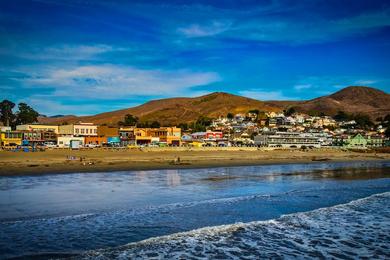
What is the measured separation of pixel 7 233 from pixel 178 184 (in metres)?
12.6

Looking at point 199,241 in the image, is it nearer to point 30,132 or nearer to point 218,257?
point 218,257

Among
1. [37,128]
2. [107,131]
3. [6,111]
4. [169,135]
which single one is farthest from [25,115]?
[169,135]

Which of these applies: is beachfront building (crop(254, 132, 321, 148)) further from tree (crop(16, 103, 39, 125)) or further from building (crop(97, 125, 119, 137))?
tree (crop(16, 103, 39, 125))

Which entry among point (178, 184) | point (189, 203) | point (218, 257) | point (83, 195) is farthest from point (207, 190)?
point (218, 257)

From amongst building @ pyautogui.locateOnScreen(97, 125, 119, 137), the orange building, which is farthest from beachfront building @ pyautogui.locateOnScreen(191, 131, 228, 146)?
the orange building

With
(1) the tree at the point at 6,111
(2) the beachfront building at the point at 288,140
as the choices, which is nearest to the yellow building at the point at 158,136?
(2) the beachfront building at the point at 288,140

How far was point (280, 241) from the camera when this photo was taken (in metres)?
9.57

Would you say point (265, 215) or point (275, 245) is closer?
point (275, 245)

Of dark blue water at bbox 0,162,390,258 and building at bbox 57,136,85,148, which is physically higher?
building at bbox 57,136,85,148

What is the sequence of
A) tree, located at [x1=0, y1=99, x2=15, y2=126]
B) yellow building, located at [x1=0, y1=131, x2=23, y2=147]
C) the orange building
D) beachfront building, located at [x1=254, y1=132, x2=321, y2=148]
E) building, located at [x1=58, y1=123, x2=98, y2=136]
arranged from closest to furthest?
yellow building, located at [x1=0, y1=131, x2=23, y2=147], the orange building, building, located at [x1=58, y1=123, x2=98, y2=136], beachfront building, located at [x1=254, y1=132, x2=321, y2=148], tree, located at [x1=0, y1=99, x2=15, y2=126]

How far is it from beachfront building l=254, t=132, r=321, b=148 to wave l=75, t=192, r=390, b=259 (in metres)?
86.0

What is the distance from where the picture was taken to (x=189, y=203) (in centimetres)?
1511

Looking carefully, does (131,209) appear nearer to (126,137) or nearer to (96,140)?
(96,140)

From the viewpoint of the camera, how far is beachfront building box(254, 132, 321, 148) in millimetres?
97856
